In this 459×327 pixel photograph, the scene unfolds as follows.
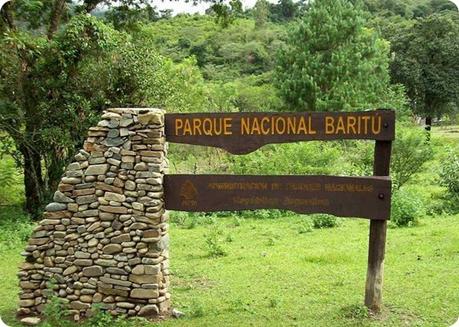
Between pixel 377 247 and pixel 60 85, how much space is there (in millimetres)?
9800

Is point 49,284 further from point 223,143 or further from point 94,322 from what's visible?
point 223,143

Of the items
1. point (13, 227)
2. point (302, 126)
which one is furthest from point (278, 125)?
point (13, 227)

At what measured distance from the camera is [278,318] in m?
7.79

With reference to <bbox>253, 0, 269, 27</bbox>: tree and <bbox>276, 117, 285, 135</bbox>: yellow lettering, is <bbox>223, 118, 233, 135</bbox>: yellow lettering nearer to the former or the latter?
<bbox>276, 117, 285, 135</bbox>: yellow lettering

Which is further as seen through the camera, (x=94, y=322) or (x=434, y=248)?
(x=434, y=248)

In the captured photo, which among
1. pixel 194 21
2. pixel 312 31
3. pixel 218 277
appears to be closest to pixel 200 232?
pixel 218 277

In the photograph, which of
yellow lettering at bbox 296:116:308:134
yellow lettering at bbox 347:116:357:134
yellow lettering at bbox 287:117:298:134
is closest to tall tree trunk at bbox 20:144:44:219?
yellow lettering at bbox 287:117:298:134

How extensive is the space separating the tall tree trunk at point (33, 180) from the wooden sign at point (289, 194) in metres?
8.66

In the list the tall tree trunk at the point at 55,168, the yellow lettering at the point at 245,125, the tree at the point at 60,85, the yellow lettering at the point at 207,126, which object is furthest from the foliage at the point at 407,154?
the yellow lettering at the point at 207,126

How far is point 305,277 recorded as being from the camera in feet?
31.4

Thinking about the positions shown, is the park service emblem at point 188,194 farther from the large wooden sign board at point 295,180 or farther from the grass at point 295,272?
the grass at point 295,272

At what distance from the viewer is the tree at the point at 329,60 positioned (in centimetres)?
3050

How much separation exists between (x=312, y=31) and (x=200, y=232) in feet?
66.8

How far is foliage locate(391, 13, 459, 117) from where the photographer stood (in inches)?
1606
